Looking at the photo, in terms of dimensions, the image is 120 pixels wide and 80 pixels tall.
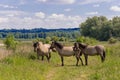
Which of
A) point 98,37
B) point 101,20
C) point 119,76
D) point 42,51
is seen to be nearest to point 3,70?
point 119,76

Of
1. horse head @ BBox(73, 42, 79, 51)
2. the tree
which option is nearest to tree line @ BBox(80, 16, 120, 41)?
the tree

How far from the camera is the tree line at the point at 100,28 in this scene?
83.1 m

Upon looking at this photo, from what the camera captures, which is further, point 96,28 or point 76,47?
point 96,28

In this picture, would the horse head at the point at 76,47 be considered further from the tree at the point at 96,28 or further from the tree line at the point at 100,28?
the tree at the point at 96,28

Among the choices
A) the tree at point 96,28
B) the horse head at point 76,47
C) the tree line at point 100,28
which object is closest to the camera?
the horse head at point 76,47

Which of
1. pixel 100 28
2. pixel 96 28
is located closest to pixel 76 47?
pixel 100 28

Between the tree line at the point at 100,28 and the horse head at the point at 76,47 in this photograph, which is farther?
the tree line at the point at 100,28

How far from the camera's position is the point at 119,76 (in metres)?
11.6

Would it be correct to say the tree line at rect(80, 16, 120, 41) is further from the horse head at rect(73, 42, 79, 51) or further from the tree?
the horse head at rect(73, 42, 79, 51)

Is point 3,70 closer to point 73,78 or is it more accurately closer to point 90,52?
point 73,78

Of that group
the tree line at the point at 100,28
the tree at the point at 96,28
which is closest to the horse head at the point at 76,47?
the tree line at the point at 100,28

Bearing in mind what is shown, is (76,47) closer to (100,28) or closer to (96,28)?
(100,28)

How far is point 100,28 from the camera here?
8694 cm

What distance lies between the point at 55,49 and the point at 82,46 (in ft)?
7.95
